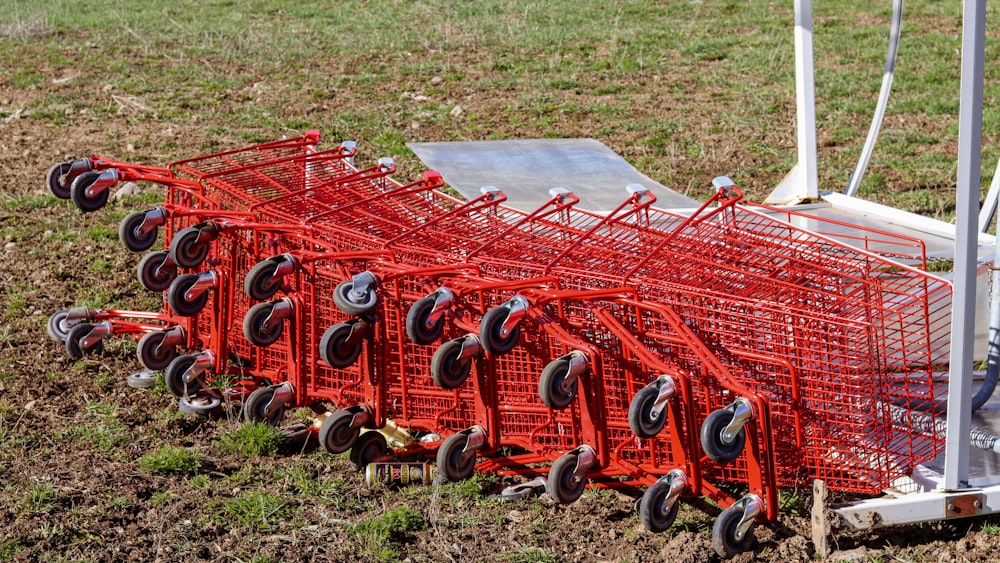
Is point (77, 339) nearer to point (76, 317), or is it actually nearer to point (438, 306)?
point (76, 317)

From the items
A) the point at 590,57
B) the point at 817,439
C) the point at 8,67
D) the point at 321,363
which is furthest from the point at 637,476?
the point at 8,67

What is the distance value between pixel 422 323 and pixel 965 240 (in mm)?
1888

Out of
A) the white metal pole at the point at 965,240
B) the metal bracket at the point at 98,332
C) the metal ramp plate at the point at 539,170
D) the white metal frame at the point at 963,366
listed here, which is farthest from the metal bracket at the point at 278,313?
the metal ramp plate at the point at 539,170

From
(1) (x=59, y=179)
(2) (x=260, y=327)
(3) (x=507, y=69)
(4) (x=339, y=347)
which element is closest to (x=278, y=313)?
(2) (x=260, y=327)

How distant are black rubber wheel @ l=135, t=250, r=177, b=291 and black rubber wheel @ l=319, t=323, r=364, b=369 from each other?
1.19 m

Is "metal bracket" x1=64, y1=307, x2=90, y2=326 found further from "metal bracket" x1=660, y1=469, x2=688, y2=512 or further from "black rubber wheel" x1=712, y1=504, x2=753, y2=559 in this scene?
"black rubber wheel" x1=712, y1=504, x2=753, y2=559

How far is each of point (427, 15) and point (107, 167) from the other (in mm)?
10939

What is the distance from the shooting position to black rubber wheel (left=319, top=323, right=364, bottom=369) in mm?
4570

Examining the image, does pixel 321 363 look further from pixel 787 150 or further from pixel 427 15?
pixel 427 15

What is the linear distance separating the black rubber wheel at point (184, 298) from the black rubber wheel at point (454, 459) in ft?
4.47

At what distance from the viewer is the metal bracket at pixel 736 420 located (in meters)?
3.83

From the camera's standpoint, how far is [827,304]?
15.5ft

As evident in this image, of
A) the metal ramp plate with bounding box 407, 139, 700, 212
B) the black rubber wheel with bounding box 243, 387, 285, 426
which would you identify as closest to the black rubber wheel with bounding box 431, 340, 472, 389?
the black rubber wheel with bounding box 243, 387, 285, 426

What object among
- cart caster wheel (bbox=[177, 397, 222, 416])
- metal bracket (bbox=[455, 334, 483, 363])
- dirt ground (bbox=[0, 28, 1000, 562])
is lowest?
dirt ground (bbox=[0, 28, 1000, 562])
